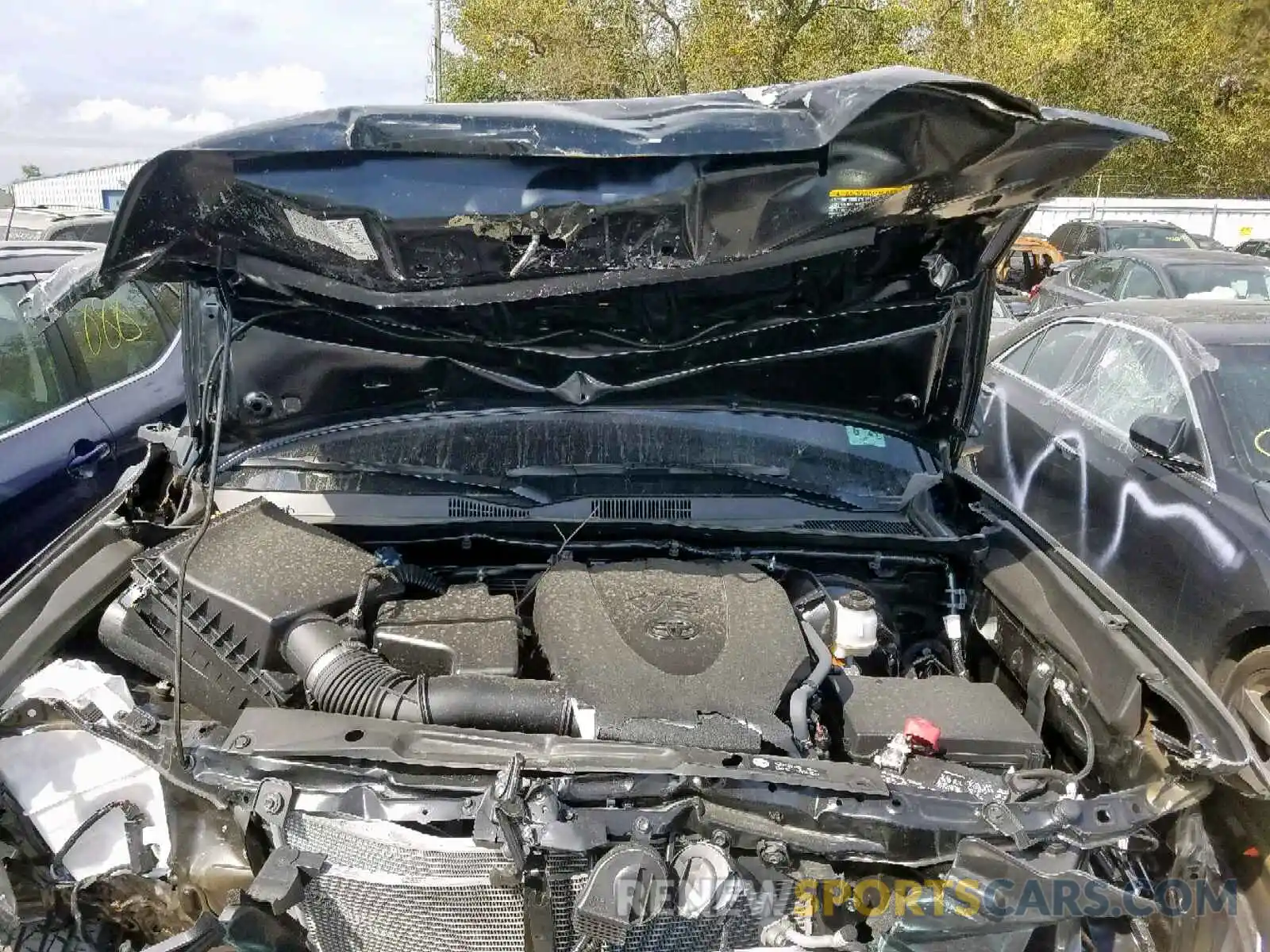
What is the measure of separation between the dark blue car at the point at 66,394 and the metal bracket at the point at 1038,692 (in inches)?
130

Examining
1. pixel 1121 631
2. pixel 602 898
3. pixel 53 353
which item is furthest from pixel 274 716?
pixel 53 353

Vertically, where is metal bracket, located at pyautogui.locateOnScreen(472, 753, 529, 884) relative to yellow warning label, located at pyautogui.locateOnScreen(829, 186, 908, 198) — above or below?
below

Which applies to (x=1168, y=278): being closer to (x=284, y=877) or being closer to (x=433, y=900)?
(x=433, y=900)

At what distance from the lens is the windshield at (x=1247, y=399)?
3873 mm

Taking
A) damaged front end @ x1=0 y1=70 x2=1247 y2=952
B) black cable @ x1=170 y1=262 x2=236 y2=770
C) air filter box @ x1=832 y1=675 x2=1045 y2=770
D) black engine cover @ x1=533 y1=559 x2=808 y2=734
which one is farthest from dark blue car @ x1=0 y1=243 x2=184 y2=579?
air filter box @ x1=832 y1=675 x2=1045 y2=770

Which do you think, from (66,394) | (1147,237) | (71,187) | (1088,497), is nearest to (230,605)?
(66,394)

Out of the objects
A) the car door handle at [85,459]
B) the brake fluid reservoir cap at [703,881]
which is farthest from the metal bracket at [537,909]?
the car door handle at [85,459]

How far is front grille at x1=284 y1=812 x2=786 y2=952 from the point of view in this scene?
1759 millimetres

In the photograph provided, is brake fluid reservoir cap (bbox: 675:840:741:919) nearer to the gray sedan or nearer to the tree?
the gray sedan

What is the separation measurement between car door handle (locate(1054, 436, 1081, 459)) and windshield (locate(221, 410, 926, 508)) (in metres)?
2.30

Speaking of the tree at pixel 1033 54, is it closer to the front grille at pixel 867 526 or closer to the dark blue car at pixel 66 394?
the dark blue car at pixel 66 394

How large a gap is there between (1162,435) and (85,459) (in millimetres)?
4863

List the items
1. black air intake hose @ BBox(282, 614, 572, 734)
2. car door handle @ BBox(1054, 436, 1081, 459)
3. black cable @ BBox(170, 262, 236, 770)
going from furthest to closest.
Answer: car door handle @ BBox(1054, 436, 1081, 459), black air intake hose @ BBox(282, 614, 572, 734), black cable @ BBox(170, 262, 236, 770)

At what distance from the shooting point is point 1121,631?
2.31 m
